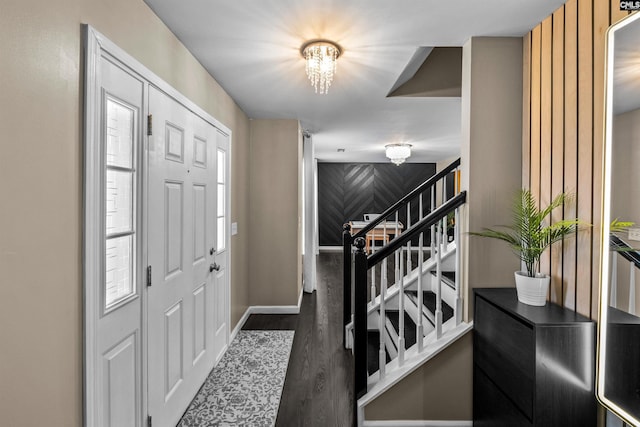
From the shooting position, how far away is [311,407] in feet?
7.09

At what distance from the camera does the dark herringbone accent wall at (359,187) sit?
8.28 m

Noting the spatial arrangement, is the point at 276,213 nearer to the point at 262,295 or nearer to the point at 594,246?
the point at 262,295

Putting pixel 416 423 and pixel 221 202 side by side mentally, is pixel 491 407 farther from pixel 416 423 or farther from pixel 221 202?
pixel 221 202

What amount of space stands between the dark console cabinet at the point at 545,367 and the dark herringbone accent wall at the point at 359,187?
22.0 feet

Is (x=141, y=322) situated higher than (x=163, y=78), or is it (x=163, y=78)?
(x=163, y=78)

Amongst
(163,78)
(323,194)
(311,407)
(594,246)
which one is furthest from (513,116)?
(323,194)

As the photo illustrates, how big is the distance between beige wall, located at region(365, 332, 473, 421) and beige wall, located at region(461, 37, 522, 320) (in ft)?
1.49

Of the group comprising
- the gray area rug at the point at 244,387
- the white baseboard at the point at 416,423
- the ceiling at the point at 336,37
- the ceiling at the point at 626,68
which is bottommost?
the gray area rug at the point at 244,387

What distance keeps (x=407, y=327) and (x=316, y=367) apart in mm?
827

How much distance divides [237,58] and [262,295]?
2651 millimetres

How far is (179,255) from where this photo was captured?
2.02m

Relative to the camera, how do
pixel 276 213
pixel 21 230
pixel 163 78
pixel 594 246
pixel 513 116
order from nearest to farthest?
pixel 21 230 → pixel 594 246 → pixel 163 78 → pixel 513 116 → pixel 276 213

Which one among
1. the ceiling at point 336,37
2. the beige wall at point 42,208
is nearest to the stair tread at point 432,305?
the ceiling at point 336,37

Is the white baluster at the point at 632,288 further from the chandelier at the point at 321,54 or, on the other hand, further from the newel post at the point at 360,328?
the chandelier at the point at 321,54
